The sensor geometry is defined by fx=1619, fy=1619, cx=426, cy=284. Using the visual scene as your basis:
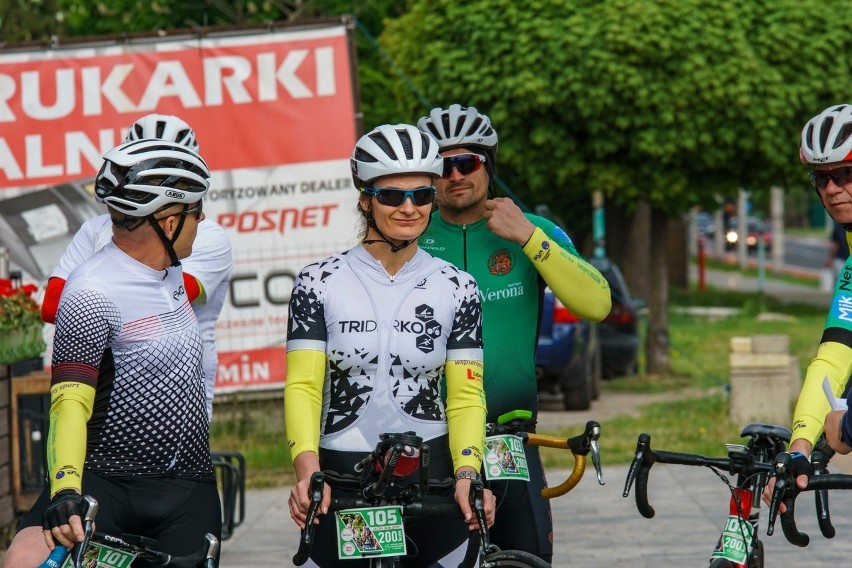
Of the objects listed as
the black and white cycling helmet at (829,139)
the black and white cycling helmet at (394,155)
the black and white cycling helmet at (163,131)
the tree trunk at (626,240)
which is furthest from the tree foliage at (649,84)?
the black and white cycling helmet at (394,155)

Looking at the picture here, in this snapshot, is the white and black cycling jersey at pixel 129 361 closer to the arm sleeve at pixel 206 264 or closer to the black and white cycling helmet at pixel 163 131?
the arm sleeve at pixel 206 264

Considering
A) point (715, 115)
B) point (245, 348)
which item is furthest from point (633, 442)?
point (715, 115)

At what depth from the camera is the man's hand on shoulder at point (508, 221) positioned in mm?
5688

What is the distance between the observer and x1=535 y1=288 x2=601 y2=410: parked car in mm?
16312

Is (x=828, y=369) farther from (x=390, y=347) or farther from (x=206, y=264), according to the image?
(x=206, y=264)

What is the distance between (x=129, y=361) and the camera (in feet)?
15.6

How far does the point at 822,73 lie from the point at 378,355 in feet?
49.5

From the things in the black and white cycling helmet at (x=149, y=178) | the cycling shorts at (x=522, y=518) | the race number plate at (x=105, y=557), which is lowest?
the cycling shorts at (x=522, y=518)

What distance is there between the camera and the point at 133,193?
15.7 ft

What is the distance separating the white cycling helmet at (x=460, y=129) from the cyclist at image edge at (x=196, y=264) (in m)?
0.96

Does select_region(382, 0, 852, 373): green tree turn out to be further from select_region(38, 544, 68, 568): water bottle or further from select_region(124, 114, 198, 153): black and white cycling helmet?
select_region(38, 544, 68, 568): water bottle

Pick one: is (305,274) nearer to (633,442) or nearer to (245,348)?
(245,348)

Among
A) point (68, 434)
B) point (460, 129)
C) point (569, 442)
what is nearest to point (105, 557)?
point (68, 434)

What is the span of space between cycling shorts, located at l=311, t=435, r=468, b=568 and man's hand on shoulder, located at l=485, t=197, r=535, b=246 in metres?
1.02
